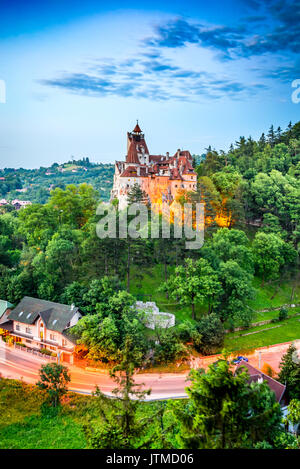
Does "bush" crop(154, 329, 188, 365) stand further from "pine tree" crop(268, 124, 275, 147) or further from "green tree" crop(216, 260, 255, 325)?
"pine tree" crop(268, 124, 275, 147)

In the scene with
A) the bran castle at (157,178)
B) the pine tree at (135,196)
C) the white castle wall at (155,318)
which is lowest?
the white castle wall at (155,318)

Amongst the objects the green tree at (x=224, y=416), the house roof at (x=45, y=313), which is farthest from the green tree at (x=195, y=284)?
the green tree at (x=224, y=416)

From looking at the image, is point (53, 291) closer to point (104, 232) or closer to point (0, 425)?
point (104, 232)

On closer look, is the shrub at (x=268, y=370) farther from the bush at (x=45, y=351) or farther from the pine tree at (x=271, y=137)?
the pine tree at (x=271, y=137)

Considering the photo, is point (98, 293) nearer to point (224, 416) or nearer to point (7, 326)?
point (7, 326)

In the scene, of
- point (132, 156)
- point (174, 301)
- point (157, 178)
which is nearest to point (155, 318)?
point (174, 301)

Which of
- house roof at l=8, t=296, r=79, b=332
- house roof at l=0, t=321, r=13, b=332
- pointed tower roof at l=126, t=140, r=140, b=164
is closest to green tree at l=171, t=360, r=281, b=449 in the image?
house roof at l=8, t=296, r=79, b=332

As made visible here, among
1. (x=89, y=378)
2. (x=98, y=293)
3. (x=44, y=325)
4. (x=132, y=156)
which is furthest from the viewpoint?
(x=132, y=156)
